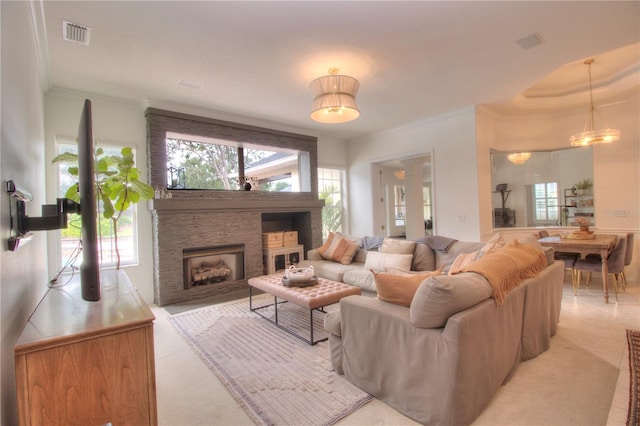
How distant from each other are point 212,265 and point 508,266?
13.7 ft

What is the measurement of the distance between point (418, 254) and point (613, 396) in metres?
2.28

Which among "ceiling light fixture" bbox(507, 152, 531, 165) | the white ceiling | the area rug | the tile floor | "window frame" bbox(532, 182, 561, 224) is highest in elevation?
the white ceiling

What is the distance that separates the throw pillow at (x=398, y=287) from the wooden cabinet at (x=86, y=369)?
1401 millimetres

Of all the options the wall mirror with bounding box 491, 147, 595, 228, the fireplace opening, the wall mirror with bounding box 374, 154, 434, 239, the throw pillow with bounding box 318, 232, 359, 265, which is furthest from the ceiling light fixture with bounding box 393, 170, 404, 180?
the fireplace opening

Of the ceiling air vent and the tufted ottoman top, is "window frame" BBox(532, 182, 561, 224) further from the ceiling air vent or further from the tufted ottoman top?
the ceiling air vent

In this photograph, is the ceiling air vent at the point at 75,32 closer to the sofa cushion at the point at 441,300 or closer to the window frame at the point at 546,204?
the sofa cushion at the point at 441,300

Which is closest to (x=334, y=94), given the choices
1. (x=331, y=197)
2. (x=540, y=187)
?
(x=331, y=197)

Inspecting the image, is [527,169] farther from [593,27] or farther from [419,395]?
[419,395]

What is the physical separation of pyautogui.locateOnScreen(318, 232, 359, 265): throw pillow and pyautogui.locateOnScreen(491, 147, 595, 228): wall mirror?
9.74 feet

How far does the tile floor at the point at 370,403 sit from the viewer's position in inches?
74.1

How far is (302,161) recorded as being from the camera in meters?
6.23

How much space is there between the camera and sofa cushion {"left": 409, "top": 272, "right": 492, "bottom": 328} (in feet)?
5.47

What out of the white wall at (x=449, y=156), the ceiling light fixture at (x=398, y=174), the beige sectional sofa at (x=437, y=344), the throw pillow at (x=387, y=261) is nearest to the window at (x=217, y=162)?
the white wall at (x=449, y=156)

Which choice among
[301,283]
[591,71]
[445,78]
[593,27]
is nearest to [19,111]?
[301,283]
